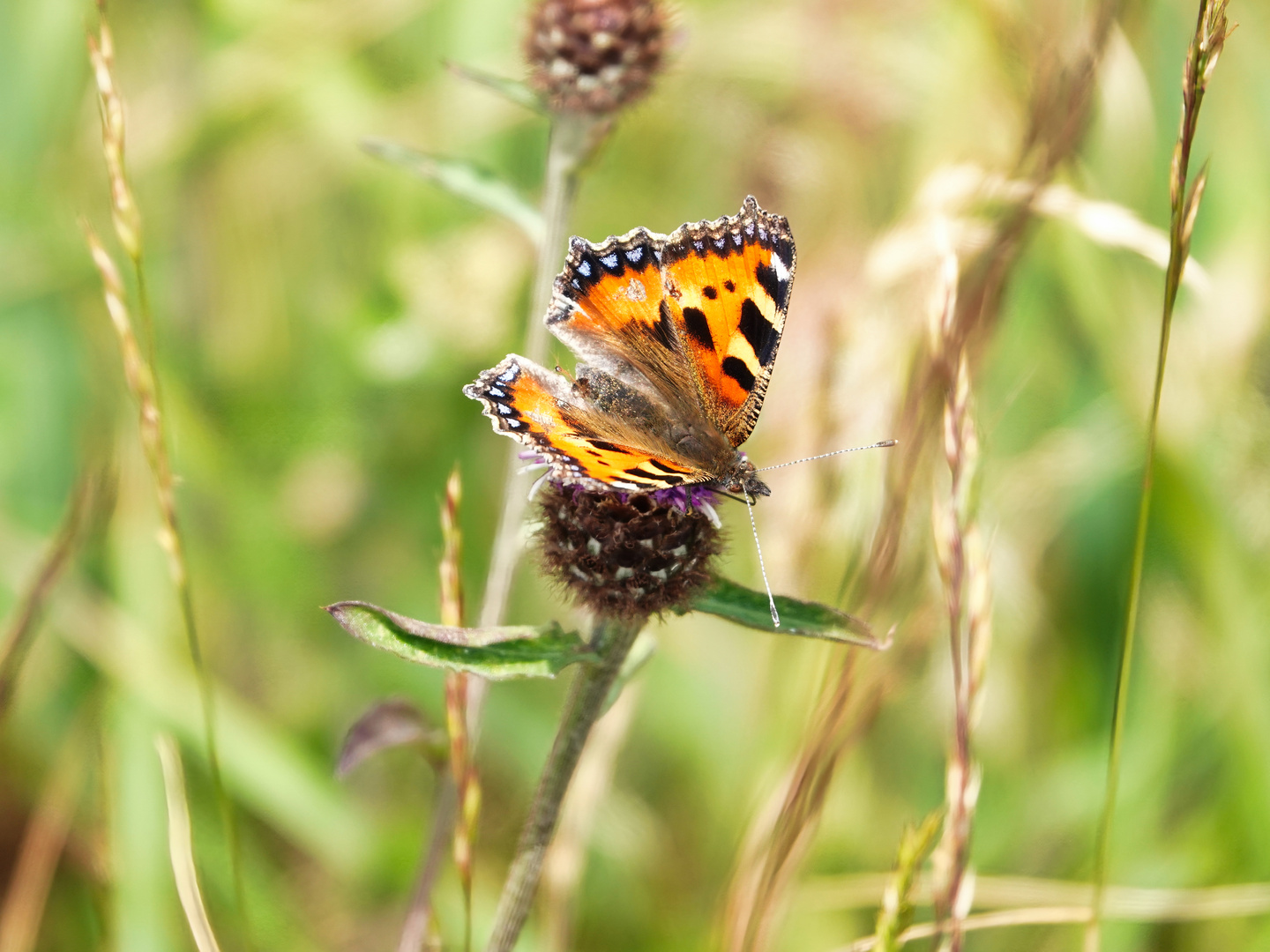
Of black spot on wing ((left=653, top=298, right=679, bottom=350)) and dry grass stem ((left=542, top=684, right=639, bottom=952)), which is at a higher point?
black spot on wing ((left=653, top=298, right=679, bottom=350))

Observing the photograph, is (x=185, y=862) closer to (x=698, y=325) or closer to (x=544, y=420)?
(x=544, y=420)

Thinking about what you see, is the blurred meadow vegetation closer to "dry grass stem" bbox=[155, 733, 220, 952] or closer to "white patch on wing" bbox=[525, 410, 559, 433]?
"dry grass stem" bbox=[155, 733, 220, 952]

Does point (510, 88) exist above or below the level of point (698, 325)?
above

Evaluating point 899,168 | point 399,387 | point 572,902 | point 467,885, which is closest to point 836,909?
point 572,902

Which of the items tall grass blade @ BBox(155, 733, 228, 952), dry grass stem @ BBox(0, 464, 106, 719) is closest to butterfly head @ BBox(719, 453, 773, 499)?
tall grass blade @ BBox(155, 733, 228, 952)

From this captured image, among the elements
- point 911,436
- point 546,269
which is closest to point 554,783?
point 911,436

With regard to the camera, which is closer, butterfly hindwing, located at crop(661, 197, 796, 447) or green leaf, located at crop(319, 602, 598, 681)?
green leaf, located at crop(319, 602, 598, 681)
